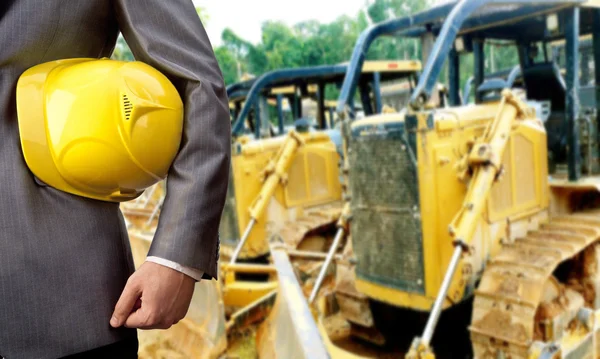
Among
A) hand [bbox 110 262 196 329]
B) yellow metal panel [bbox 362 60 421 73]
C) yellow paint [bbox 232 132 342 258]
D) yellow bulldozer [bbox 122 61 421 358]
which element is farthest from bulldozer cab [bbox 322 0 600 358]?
yellow metal panel [bbox 362 60 421 73]

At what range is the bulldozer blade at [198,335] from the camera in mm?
3219

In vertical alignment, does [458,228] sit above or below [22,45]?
below

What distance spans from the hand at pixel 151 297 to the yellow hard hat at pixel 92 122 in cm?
19

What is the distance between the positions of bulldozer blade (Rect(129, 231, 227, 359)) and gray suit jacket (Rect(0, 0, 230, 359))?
2.25 metres

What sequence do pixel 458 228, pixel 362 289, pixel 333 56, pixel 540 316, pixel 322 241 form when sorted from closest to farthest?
pixel 458 228
pixel 540 316
pixel 362 289
pixel 322 241
pixel 333 56

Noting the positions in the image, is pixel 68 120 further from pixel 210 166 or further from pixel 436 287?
pixel 436 287

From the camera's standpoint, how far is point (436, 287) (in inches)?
151

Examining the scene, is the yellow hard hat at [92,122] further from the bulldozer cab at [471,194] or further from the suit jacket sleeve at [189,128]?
the bulldozer cab at [471,194]

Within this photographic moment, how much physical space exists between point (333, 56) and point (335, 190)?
24.2 meters

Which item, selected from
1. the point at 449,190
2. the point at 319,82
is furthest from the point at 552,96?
the point at 319,82

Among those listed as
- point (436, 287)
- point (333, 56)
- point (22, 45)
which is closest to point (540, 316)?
point (436, 287)

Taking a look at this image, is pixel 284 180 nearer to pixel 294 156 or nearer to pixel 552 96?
pixel 294 156

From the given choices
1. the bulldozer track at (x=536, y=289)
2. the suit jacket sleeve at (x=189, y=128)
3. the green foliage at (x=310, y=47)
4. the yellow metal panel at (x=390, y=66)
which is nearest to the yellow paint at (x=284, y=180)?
the yellow metal panel at (x=390, y=66)

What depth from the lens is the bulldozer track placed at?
132 inches
